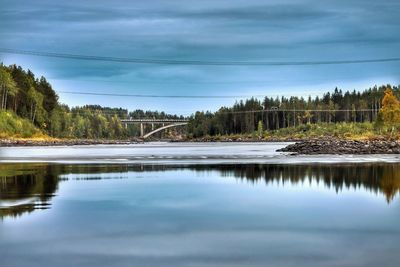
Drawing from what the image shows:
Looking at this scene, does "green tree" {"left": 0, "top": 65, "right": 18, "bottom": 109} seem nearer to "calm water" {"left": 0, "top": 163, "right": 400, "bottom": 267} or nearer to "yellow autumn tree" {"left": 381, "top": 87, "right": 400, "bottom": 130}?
"yellow autumn tree" {"left": 381, "top": 87, "right": 400, "bottom": 130}

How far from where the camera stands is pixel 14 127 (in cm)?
14762

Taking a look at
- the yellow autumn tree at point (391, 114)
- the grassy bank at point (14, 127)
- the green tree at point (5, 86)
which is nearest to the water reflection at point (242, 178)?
the yellow autumn tree at point (391, 114)

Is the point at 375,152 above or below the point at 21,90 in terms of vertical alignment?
below

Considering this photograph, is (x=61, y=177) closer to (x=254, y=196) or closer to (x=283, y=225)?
(x=254, y=196)

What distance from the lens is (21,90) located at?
16788cm

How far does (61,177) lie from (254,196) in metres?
12.6

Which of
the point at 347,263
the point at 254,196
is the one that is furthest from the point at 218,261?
the point at 254,196

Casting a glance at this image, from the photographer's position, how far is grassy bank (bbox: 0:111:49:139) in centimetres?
14270

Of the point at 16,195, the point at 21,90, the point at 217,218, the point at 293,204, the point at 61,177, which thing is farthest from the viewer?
the point at 21,90

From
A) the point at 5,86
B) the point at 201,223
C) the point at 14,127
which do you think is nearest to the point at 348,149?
the point at 201,223

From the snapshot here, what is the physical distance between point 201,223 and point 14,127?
138296 mm

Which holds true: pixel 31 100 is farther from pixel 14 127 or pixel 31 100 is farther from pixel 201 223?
pixel 201 223

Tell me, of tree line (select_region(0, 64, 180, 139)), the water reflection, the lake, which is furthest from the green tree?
the lake

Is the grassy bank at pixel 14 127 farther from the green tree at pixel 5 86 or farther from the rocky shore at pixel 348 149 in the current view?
the rocky shore at pixel 348 149
